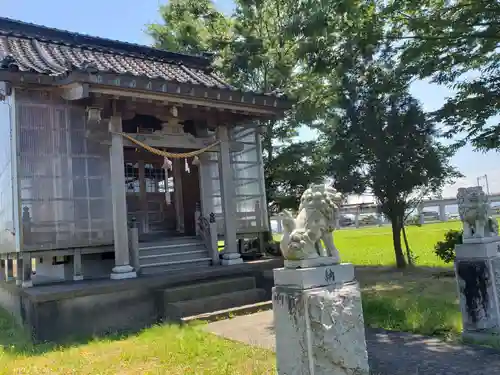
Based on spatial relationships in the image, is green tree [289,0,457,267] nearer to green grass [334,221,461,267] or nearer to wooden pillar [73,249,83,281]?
green grass [334,221,461,267]

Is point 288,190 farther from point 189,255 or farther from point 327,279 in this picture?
point 327,279

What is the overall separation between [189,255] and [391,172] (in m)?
5.80

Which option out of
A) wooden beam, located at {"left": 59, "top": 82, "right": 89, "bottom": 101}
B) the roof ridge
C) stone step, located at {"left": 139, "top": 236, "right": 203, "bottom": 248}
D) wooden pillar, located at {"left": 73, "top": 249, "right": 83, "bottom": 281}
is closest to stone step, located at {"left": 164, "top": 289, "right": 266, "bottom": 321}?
wooden pillar, located at {"left": 73, "top": 249, "right": 83, "bottom": 281}

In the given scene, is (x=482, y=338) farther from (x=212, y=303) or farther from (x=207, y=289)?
(x=207, y=289)

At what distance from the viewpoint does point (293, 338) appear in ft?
12.2

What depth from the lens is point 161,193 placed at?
12.4 meters

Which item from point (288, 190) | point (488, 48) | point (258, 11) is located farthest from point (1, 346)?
point (258, 11)

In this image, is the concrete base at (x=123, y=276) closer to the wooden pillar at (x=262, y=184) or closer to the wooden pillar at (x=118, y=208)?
the wooden pillar at (x=118, y=208)

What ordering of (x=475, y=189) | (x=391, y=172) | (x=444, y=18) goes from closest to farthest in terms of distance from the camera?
(x=475, y=189)
(x=444, y=18)
(x=391, y=172)

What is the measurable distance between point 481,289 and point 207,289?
4.82 metres

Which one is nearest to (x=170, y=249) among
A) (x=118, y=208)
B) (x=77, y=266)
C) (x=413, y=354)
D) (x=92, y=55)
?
(x=118, y=208)

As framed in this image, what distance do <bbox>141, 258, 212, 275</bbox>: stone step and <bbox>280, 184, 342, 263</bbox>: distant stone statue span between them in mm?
5853

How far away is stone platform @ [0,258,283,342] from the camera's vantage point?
23.8 feet

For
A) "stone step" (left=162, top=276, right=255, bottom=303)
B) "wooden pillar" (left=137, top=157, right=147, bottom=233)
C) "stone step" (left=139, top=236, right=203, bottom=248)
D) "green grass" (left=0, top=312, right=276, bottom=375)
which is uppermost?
"wooden pillar" (left=137, top=157, right=147, bottom=233)
